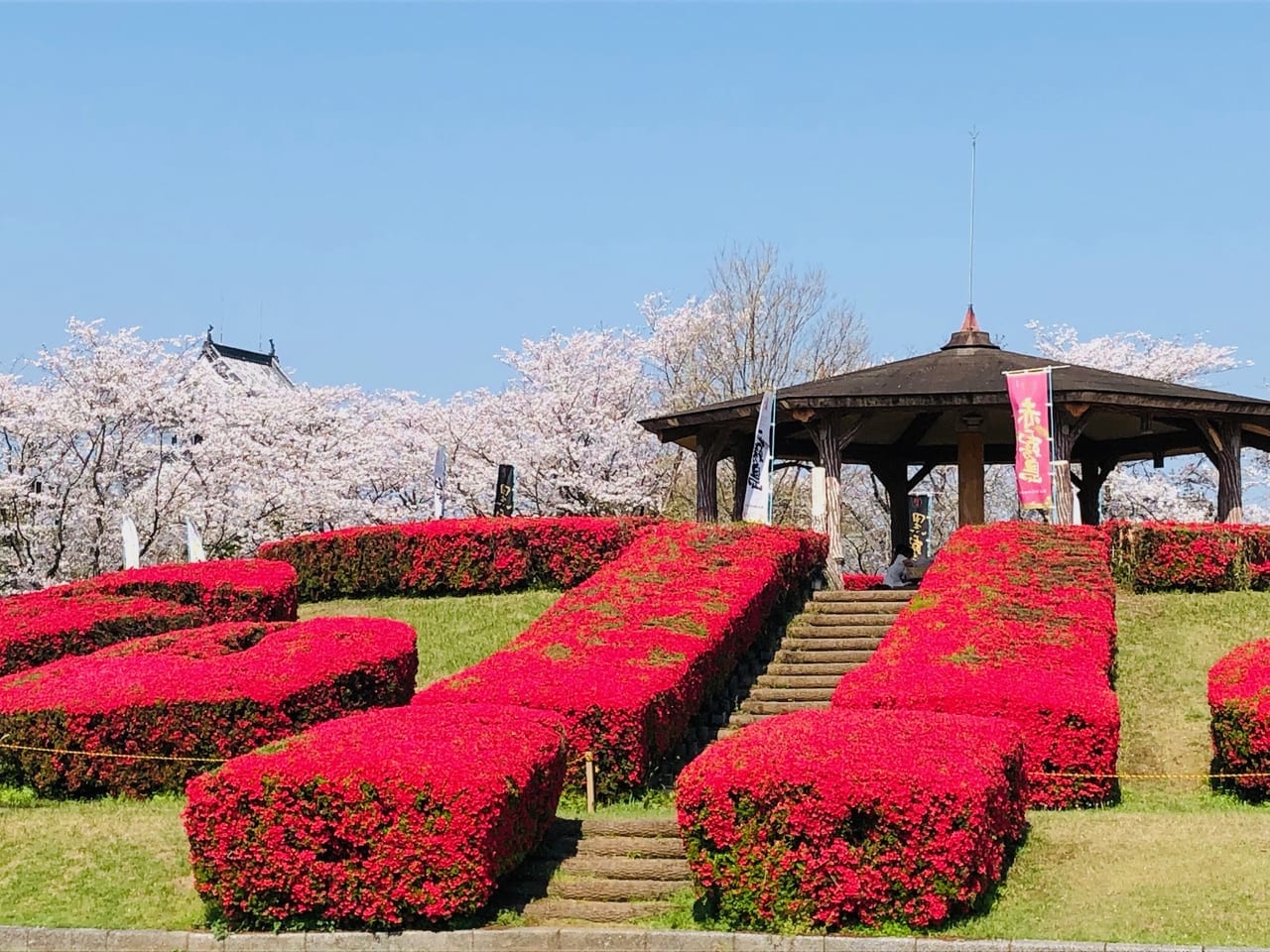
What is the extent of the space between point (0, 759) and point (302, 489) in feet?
85.7

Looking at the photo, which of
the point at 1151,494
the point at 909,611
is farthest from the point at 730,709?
the point at 1151,494

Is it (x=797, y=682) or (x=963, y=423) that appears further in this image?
(x=963, y=423)

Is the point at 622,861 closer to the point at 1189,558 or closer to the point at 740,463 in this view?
the point at 1189,558

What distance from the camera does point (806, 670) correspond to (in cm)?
1803

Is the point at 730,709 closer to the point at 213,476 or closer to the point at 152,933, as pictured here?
the point at 152,933

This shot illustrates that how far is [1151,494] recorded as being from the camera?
1730 inches

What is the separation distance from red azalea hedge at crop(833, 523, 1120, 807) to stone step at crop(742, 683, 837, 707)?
3.52 feet

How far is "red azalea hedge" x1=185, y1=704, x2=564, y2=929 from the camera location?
10570 mm

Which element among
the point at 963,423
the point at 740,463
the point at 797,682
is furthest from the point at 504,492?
the point at 797,682

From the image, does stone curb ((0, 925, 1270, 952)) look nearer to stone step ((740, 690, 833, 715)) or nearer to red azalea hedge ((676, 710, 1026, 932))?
red azalea hedge ((676, 710, 1026, 932))

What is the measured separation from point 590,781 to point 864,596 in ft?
24.8

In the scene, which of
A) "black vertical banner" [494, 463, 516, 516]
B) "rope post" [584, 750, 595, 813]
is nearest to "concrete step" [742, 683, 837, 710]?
"rope post" [584, 750, 595, 813]

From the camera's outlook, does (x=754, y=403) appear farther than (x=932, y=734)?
Yes

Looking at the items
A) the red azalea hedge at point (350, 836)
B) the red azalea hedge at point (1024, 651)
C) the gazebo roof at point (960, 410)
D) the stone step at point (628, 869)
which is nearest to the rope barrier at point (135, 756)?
the red azalea hedge at point (350, 836)
